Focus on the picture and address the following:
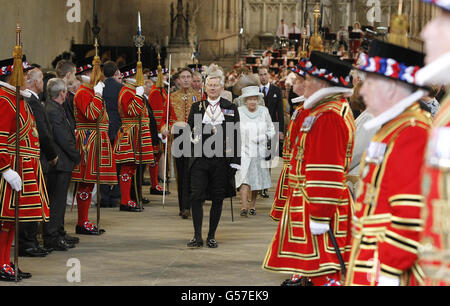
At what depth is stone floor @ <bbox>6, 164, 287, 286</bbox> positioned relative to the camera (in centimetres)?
744

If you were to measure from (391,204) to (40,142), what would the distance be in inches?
193

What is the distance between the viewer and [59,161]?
8.55m

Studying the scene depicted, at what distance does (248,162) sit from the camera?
11289 mm

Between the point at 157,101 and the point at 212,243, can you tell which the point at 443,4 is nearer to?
the point at 212,243

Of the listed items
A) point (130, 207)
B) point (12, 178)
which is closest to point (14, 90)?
point (12, 178)

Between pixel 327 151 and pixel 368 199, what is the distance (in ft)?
5.22

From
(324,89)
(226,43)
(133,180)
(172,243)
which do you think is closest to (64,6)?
(226,43)

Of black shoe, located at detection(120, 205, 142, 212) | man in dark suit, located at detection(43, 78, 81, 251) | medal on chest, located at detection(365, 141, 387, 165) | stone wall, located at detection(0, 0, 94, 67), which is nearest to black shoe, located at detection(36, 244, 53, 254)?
man in dark suit, located at detection(43, 78, 81, 251)

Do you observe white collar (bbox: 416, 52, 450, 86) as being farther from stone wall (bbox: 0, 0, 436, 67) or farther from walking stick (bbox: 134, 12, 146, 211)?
stone wall (bbox: 0, 0, 436, 67)

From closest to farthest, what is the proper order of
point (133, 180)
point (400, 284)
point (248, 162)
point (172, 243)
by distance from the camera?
point (400, 284) < point (172, 243) < point (248, 162) < point (133, 180)

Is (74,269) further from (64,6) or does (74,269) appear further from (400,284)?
(64,6)

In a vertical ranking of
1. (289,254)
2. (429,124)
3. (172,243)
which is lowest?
(172,243)

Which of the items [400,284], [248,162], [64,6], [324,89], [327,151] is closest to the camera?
[400,284]

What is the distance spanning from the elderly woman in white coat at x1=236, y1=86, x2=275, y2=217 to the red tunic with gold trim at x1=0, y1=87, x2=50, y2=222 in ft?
13.3
